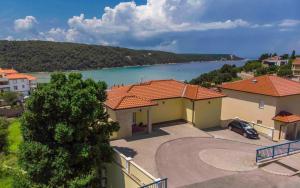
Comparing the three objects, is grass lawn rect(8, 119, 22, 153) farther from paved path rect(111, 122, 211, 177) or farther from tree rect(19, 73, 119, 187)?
tree rect(19, 73, 119, 187)

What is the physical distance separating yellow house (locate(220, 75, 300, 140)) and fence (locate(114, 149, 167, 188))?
1454 centimetres

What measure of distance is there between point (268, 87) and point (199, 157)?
11998 mm

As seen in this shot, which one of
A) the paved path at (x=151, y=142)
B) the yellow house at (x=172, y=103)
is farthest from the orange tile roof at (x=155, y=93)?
the paved path at (x=151, y=142)

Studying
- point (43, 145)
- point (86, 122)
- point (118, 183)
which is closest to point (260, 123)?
point (118, 183)

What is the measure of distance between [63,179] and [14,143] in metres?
22.9

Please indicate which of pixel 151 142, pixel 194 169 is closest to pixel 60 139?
pixel 194 169

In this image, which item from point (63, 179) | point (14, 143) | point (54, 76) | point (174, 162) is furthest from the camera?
point (14, 143)

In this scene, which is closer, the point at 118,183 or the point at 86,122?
the point at 86,122

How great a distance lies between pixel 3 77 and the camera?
86.4 meters

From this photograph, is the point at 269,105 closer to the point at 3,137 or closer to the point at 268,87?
the point at 268,87

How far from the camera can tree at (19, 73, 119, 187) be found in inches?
544

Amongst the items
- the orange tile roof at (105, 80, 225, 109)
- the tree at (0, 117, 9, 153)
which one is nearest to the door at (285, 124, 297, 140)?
the orange tile roof at (105, 80, 225, 109)

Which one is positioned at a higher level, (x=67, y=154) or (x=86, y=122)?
(x=86, y=122)

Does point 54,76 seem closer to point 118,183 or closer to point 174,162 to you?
point 118,183
